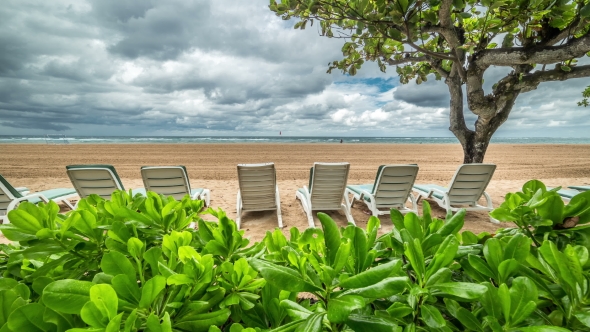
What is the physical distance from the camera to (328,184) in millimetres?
5582

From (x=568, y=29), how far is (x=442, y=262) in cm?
618

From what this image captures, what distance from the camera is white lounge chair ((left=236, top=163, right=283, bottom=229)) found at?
537 centimetres

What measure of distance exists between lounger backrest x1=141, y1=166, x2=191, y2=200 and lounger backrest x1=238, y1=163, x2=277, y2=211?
3.71ft

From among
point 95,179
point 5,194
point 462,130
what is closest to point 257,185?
point 95,179

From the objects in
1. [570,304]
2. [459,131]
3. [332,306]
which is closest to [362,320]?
[332,306]

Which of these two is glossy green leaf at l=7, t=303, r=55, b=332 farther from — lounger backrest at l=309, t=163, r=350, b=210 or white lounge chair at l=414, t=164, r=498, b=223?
white lounge chair at l=414, t=164, r=498, b=223

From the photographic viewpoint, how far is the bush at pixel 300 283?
14.5 inches

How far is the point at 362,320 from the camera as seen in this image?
38 centimetres

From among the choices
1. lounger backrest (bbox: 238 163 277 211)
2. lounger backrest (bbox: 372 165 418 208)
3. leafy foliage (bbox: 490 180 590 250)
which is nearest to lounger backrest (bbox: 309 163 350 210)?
lounger backrest (bbox: 372 165 418 208)

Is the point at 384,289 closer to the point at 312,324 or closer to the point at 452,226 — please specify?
the point at 312,324

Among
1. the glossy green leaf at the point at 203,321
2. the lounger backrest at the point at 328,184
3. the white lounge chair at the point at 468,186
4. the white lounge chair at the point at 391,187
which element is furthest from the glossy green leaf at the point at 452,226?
the white lounge chair at the point at 468,186

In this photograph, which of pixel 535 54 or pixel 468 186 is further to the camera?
pixel 468 186

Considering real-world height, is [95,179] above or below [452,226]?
below

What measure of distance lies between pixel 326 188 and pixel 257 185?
1.40 m
